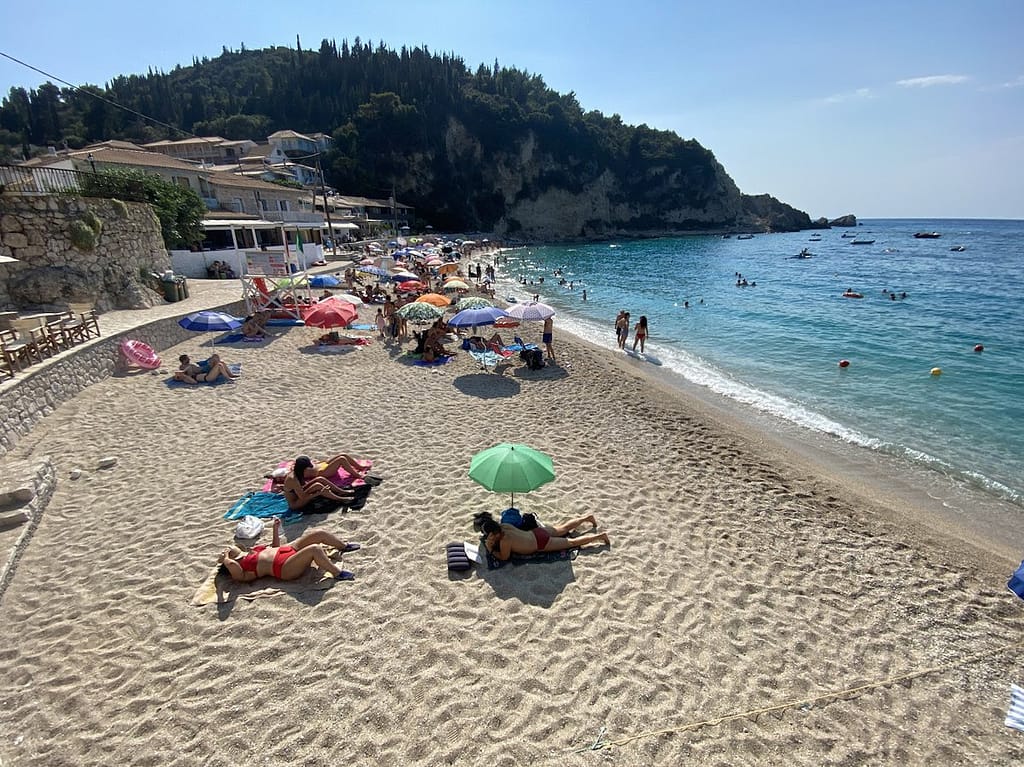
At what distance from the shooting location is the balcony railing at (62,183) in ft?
44.1

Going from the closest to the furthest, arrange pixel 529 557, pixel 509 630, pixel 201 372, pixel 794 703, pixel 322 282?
pixel 794 703, pixel 509 630, pixel 529 557, pixel 201 372, pixel 322 282

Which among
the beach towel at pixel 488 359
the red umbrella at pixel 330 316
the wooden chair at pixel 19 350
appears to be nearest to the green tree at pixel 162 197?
the wooden chair at pixel 19 350

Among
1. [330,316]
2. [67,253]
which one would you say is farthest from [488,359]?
[67,253]

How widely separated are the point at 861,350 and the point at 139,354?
2411 centimetres

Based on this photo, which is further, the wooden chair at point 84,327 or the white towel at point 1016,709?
the wooden chair at point 84,327

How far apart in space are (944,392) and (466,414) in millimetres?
13925

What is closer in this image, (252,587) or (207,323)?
(252,587)

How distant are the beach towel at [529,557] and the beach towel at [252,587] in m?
1.78

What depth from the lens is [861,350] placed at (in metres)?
18.4

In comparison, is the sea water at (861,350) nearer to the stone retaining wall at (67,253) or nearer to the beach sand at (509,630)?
the beach sand at (509,630)

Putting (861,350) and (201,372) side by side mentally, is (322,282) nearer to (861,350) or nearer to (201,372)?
(201,372)

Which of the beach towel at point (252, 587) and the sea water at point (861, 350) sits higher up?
the beach towel at point (252, 587)

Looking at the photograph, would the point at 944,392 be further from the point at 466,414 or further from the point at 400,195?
the point at 400,195

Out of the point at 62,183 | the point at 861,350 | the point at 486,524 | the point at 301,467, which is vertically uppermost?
the point at 62,183
